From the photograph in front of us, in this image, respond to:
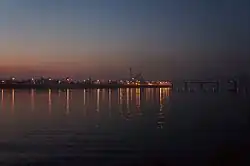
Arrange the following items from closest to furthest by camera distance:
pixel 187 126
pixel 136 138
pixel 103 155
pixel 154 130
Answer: pixel 103 155 < pixel 136 138 < pixel 154 130 < pixel 187 126

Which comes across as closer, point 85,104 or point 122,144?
point 122,144

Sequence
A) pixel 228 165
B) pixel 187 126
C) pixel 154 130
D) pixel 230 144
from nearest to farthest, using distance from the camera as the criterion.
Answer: pixel 228 165, pixel 230 144, pixel 154 130, pixel 187 126

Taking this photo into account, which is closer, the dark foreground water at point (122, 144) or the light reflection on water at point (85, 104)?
the dark foreground water at point (122, 144)

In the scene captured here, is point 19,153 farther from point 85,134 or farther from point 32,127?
point 32,127

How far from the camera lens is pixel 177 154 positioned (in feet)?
59.6

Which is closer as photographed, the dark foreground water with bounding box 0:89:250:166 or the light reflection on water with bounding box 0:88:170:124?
the dark foreground water with bounding box 0:89:250:166

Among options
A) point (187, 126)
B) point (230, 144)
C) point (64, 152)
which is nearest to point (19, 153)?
point (64, 152)

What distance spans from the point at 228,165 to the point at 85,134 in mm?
11740

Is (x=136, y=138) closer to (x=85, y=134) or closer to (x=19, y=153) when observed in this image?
(x=85, y=134)

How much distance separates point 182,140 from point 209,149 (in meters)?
3.25

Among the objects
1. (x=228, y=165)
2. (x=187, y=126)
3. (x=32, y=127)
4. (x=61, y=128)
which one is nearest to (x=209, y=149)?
(x=228, y=165)

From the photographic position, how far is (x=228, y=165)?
15117 millimetres

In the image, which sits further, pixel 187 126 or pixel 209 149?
pixel 187 126

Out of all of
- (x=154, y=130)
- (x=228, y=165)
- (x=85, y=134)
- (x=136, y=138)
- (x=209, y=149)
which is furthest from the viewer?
(x=154, y=130)
